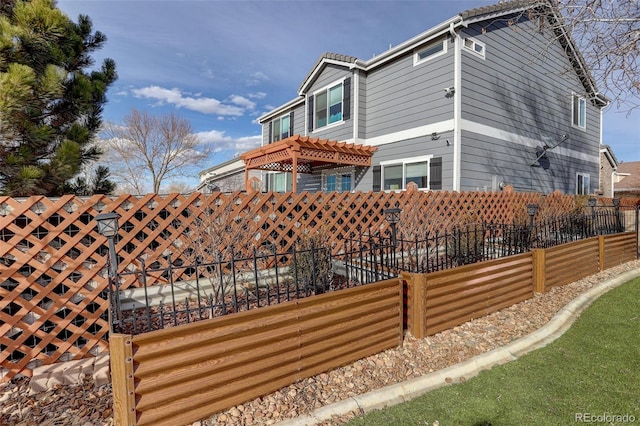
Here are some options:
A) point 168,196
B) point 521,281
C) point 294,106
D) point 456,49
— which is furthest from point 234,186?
point 521,281

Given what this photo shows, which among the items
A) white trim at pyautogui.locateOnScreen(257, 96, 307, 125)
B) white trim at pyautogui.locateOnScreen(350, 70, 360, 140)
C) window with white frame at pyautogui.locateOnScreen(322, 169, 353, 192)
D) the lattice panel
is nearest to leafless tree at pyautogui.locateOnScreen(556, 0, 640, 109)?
white trim at pyautogui.locateOnScreen(350, 70, 360, 140)

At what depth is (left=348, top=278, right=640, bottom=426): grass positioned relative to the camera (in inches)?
97.9

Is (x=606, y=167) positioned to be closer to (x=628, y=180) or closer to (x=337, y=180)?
(x=337, y=180)

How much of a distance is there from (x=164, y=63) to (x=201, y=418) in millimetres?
19694

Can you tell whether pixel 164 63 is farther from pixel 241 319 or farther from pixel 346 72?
pixel 241 319

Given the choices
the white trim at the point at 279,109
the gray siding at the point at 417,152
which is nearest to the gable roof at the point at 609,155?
the gray siding at the point at 417,152

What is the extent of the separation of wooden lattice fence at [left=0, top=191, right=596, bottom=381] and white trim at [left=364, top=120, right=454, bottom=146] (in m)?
4.83

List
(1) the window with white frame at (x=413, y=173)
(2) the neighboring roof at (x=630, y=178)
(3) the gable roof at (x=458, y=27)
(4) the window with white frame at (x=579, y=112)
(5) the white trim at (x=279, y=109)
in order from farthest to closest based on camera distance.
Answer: (2) the neighboring roof at (x=630, y=178) < (5) the white trim at (x=279, y=109) < (4) the window with white frame at (x=579, y=112) < (1) the window with white frame at (x=413, y=173) < (3) the gable roof at (x=458, y=27)

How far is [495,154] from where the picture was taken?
10125 mm

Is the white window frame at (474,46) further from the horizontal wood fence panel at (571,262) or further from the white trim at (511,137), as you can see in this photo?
the horizontal wood fence panel at (571,262)

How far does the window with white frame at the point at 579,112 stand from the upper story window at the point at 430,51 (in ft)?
26.3

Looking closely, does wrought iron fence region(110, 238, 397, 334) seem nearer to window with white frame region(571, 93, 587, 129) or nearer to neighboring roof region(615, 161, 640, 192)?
window with white frame region(571, 93, 587, 129)

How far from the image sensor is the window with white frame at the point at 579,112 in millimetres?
13551

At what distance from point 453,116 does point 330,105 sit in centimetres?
557
